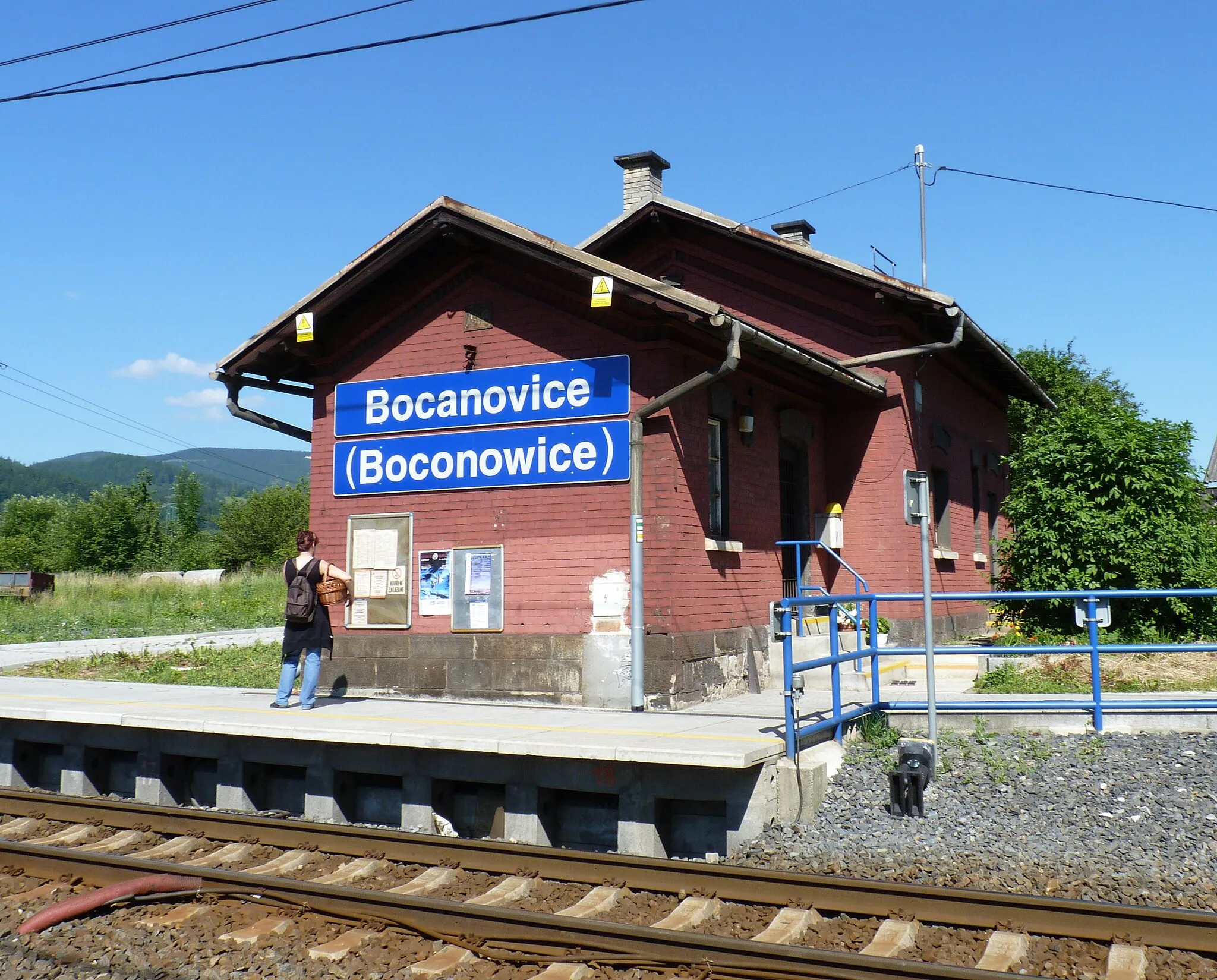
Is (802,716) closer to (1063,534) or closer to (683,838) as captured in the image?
(683,838)

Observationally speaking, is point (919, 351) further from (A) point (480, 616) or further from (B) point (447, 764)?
(B) point (447, 764)

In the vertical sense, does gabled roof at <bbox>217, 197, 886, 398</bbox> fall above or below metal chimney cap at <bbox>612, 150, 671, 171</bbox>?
below

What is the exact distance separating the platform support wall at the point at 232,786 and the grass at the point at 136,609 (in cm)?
1780

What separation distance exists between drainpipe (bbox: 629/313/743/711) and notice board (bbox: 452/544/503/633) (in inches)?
65.3

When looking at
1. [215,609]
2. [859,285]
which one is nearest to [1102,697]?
[859,285]

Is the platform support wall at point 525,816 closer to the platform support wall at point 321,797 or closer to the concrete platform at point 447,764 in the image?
the concrete platform at point 447,764

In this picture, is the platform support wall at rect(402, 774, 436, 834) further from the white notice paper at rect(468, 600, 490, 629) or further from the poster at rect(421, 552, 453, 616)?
the poster at rect(421, 552, 453, 616)

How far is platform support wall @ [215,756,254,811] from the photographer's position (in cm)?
1013

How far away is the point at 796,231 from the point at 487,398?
348 inches

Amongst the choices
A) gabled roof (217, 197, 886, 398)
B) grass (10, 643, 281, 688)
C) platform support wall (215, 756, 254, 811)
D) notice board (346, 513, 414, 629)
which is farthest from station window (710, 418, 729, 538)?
grass (10, 643, 281, 688)

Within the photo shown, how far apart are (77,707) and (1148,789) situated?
982 centimetres

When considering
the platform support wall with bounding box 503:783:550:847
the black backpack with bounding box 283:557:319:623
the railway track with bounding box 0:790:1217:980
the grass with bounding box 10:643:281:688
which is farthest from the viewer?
the grass with bounding box 10:643:281:688

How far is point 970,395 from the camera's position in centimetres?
2084

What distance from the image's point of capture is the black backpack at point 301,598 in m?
10.9
